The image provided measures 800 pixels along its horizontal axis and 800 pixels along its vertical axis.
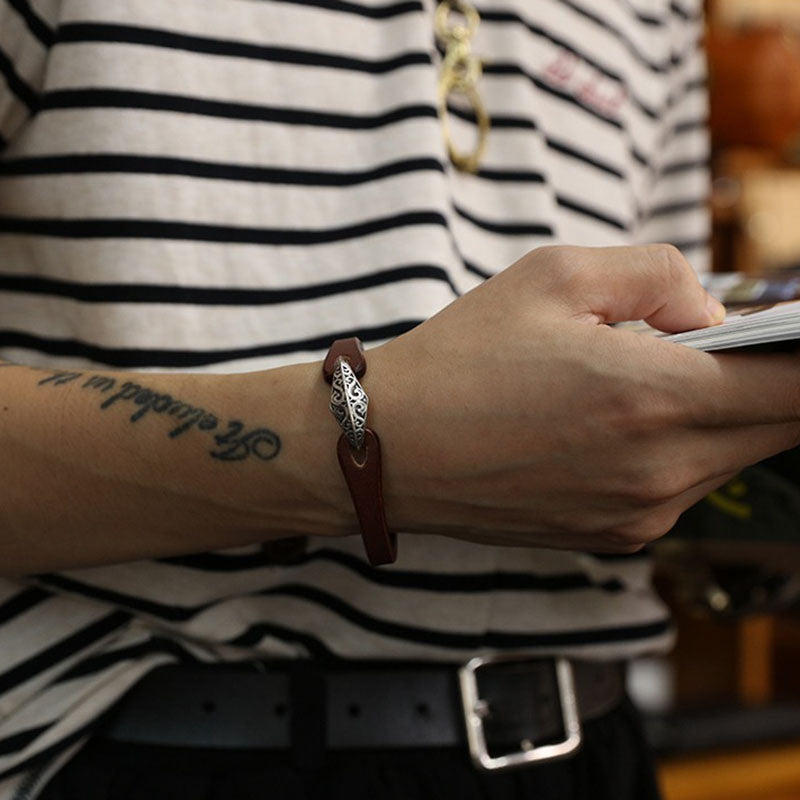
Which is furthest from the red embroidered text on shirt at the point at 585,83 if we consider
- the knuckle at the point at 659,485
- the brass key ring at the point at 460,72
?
the knuckle at the point at 659,485

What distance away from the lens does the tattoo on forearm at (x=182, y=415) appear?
0.50 meters

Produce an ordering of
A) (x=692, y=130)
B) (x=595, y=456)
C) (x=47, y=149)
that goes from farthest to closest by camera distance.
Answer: (x=692, y=130) → (x=47, y=149) → (x=595, y=456)

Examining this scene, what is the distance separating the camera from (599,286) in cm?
48

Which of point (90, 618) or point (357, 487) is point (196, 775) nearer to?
point (90, 618)

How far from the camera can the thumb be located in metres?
0.48

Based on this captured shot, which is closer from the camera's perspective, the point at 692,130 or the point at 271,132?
the point at 271,132

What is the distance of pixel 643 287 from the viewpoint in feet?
1.59

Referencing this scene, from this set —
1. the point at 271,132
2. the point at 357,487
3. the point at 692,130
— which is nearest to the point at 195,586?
the point at 357,487

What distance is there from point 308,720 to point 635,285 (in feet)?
1.05

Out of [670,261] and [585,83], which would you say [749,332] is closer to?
[670,261]

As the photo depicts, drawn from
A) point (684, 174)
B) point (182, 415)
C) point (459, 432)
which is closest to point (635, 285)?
point (459, 432)

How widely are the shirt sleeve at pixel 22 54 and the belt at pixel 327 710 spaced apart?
346mm

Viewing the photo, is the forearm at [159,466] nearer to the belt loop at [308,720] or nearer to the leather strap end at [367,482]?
the leather strap end at [367,482]

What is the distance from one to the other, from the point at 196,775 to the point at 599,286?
0.38 metres
